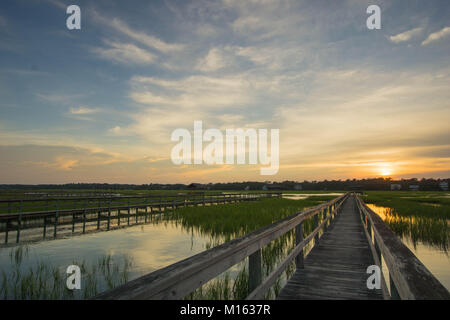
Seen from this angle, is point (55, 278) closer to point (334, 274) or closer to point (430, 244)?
point (334, 274)

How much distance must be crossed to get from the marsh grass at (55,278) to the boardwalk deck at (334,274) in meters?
4.28

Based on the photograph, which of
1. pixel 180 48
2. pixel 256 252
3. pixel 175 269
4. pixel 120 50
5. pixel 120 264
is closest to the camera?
pixel 175 269

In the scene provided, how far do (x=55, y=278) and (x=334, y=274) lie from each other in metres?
6.62

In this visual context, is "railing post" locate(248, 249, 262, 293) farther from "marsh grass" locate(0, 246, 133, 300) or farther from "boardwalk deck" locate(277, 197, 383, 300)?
"marsh grass" locate(0, 246, 133, 300)

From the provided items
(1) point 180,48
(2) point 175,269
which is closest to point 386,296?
(2) point 175,269

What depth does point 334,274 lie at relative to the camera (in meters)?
5.33

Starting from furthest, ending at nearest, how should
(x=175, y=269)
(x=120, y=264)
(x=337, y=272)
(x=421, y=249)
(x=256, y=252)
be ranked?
(x=421, y=249), (x=120, y=264), (x=337, y=272), (x=256, y=252), (x=175, y=269)

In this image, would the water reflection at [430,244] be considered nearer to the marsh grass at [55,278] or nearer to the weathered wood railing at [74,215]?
the marsh grass at [55,278]

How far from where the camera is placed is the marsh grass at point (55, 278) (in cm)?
543

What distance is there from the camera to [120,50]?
43.2 feet

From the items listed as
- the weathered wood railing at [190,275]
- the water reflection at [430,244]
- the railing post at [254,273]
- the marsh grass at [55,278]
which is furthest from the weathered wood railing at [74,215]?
the water reflection at [430,244]
